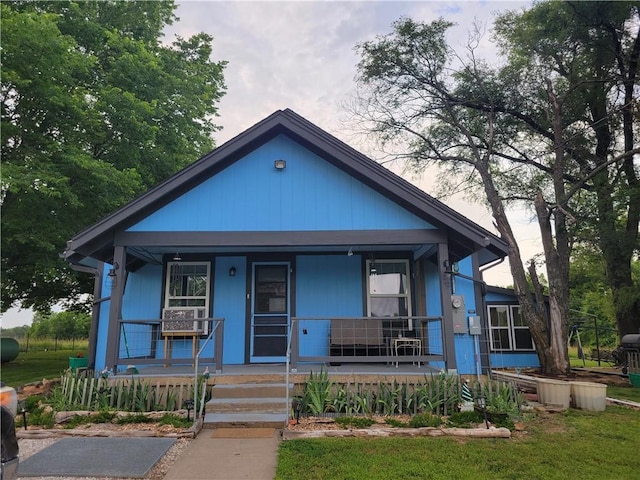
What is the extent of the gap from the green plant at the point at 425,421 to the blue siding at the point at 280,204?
11.4 feet

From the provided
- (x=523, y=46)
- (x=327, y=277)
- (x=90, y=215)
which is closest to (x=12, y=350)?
(x=90, y=215)

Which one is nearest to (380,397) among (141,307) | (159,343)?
(159,343)

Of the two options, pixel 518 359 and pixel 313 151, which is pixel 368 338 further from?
pixel 518 359

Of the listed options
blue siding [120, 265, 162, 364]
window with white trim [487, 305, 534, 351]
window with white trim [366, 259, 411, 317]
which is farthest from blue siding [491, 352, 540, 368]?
blue siding [120, 265, 162, 364]

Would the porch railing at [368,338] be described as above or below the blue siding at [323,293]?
below

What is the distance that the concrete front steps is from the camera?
6.30 m

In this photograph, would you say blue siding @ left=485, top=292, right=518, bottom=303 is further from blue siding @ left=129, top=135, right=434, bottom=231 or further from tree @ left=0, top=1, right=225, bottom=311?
tree @ left=0, top=1, right=225, bottom=311

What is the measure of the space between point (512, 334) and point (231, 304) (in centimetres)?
1197

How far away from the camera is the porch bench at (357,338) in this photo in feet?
29.2

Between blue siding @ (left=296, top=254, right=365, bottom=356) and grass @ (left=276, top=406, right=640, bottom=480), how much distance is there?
405 cm

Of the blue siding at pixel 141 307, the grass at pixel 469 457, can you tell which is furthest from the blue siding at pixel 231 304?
the grass at pixel 469 457

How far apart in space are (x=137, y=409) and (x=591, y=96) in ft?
68.5

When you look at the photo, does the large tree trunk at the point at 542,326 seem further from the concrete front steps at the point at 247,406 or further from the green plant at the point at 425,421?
the concrete front steps at the point at 247,406

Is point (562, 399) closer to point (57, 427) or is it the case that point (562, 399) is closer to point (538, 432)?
point (538, 432)
